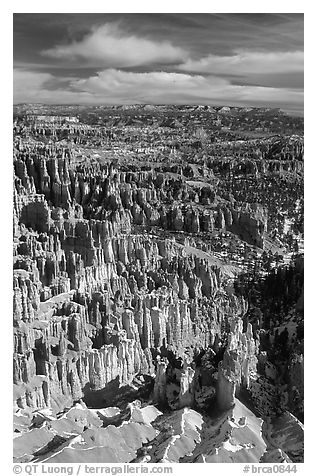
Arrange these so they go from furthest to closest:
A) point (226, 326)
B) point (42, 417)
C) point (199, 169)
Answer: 1. point (199, 169)
2. point (226, 326)
3. point (42, 417)

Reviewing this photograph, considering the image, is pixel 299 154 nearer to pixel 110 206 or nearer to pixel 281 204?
pixel 281 204

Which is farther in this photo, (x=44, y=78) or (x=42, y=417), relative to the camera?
(x=44, y=78)
